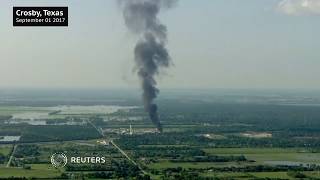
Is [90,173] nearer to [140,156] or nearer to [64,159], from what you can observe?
[64,159]

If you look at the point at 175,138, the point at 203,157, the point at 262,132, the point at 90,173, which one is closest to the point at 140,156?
the point at 203,157

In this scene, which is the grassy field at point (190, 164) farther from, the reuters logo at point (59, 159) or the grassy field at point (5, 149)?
the grassy field at point (5, 149)

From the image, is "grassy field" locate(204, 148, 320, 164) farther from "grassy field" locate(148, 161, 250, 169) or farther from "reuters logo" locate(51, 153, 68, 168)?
"reuters logo" locate(51, 153, 68, 168)

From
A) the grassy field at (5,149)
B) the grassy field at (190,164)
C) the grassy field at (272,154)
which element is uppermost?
the grassy field at (5,149)

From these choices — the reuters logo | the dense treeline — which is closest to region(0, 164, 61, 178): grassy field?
the reuters logo

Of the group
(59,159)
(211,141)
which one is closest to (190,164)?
(59,159)

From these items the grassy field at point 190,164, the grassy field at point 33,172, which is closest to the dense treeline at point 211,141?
the grassy field at point 190,164
